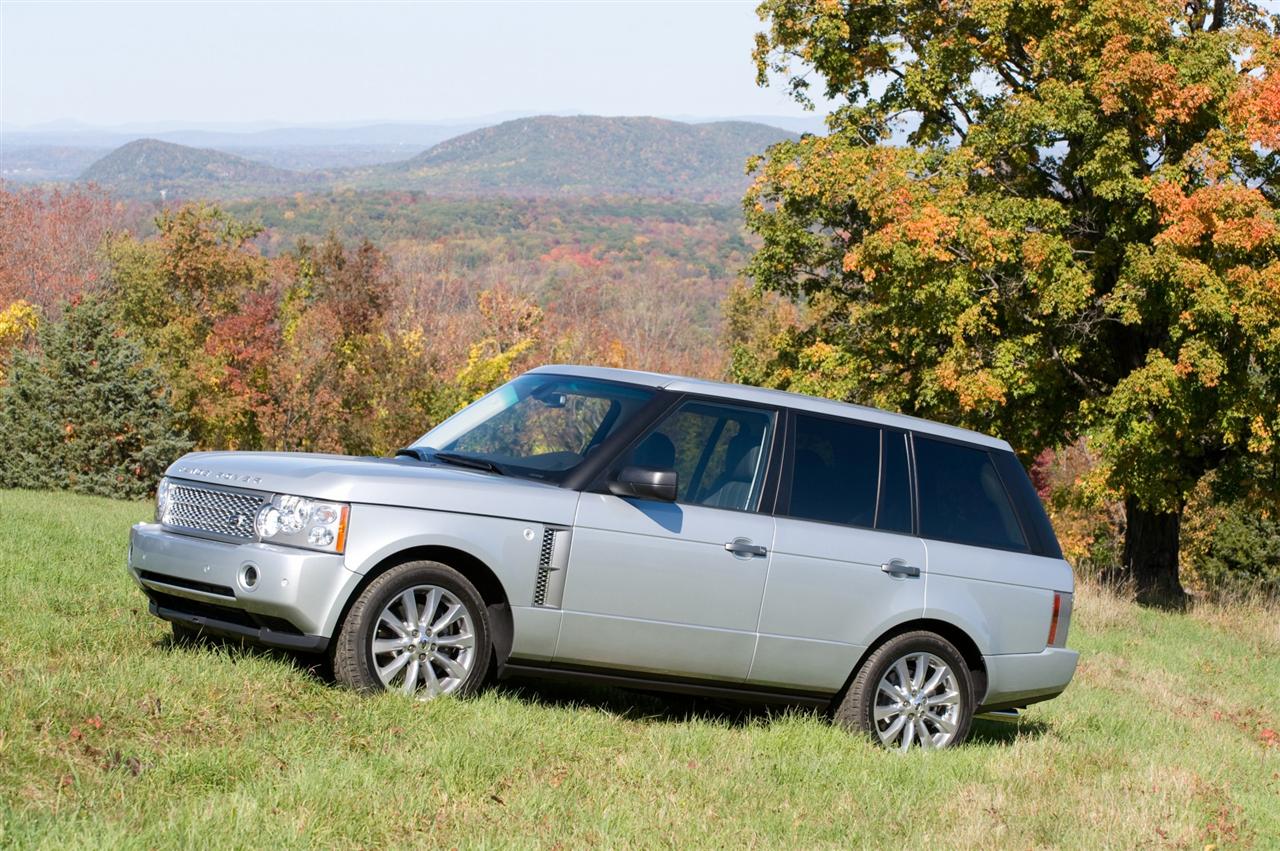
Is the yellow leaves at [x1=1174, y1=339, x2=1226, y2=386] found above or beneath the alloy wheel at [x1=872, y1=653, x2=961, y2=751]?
above

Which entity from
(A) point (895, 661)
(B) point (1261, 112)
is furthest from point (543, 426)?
(B) point (1261, 112)

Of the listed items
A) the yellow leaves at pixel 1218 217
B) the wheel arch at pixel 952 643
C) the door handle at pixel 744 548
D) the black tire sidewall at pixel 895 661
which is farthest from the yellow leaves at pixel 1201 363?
the door handle at pixel 744 548

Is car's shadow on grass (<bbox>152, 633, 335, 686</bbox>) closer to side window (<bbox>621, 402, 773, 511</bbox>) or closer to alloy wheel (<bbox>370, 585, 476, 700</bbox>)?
alloy wheel (<bbox>370, 585, 476, 700</bbox>)

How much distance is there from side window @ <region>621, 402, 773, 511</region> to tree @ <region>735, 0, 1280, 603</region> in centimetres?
1582

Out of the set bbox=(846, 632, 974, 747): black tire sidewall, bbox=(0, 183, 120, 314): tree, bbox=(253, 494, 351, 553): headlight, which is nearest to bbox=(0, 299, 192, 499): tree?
bbox=(846, 632, 974, 747): black tire sidewall

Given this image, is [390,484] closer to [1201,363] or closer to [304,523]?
[304,523]

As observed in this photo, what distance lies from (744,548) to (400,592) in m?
1.82

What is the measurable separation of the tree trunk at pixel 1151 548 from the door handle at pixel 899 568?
68.4 ft

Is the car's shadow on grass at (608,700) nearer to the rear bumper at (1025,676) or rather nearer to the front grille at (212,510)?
the rear bumper at (1025,676)

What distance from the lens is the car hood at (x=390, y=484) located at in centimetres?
684

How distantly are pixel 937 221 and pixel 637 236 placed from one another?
527ft

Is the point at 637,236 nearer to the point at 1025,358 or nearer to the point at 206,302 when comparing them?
the point at 206,302

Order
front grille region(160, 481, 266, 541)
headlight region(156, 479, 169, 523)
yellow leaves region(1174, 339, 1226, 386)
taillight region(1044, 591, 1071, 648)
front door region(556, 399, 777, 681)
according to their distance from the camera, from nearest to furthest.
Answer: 1. front grille region(160, 481, 266, 541)
2. front door region(556, 399, 777, 681)
3. headlight region(156, 479, 169, 523)
4. taillight region(1044, 591, 1071, 648)
5. yellow leaves region(1174, 339, 1226, 386)

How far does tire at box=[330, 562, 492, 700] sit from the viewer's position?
6.77m
